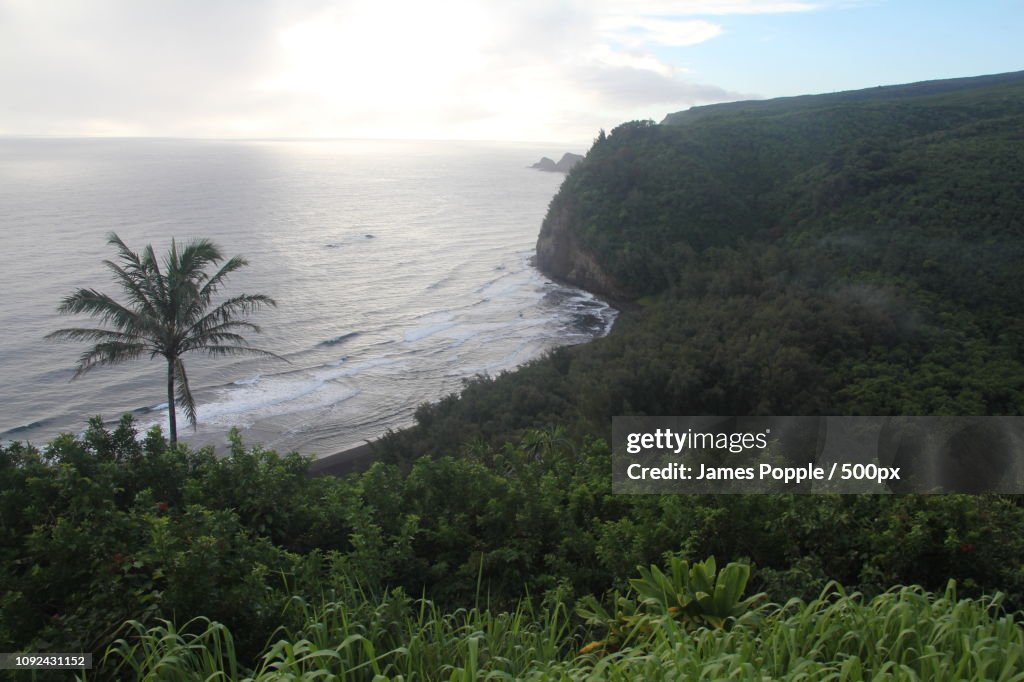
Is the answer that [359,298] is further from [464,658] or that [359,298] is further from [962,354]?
[464,658]

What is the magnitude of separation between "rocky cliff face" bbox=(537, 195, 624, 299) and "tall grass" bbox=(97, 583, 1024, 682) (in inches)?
1419

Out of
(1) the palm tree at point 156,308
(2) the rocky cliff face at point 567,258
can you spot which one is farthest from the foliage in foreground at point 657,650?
(2) the rocky cliff face at point 567,258

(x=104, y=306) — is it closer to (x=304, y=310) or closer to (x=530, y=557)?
(x=530, y=557)

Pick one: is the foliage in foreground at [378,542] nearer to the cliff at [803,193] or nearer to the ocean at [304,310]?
the ocean at [304,310]

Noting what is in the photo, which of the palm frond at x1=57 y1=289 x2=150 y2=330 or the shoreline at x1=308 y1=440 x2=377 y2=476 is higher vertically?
the palm frond at x1=57 y1=289 x2=150 y2=330

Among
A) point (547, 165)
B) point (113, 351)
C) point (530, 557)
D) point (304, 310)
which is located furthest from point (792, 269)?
point (547, 165)

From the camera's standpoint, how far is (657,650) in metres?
3.68

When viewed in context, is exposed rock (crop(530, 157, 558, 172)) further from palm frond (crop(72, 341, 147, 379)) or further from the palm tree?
palm frond (crop(72, 341, 147, 379))

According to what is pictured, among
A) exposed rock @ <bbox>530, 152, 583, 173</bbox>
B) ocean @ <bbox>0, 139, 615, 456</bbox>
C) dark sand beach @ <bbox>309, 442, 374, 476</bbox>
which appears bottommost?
Result: dark sand beach @ <bbox>309, 442, 374, 476</bbox>

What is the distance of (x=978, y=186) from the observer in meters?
30.0

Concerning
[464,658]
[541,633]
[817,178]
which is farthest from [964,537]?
[817,178]

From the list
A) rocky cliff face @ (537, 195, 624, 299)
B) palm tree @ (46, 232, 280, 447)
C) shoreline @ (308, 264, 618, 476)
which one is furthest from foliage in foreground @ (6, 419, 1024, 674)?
rocky cliff face @ (537, 195, 624, 299)

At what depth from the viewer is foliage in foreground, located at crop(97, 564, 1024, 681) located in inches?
134

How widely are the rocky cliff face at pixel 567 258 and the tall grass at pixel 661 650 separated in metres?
36.0
